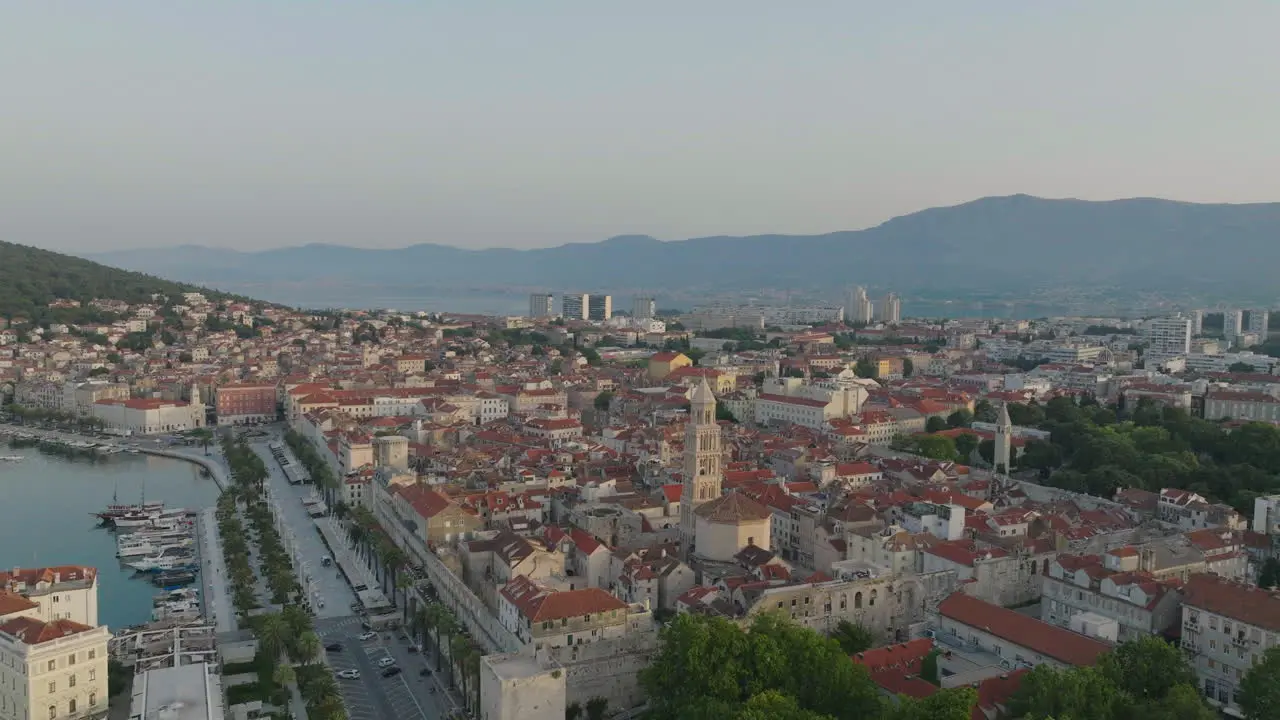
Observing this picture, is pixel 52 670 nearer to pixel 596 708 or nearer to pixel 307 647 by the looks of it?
pixel 307 647

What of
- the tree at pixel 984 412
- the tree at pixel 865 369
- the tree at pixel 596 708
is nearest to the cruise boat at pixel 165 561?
the tree at pixel 596 708

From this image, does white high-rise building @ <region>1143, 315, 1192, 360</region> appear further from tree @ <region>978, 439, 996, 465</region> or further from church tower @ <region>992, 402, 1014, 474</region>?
church tower @ <region>992, 402, 1014, 474</region>

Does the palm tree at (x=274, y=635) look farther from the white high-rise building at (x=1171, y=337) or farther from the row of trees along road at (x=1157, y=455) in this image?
the white high-rise building at (x=1171, y=337)

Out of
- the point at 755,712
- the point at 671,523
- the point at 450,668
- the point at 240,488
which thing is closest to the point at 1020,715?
the point at 755,712

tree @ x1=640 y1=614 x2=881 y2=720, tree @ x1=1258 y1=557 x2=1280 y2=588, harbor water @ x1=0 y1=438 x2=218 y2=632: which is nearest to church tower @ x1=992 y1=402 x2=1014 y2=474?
tree @ x1=1258 y1=557 x2=1280 y2=588

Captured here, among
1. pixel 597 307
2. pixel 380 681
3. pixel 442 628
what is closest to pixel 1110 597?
pixel 442 628

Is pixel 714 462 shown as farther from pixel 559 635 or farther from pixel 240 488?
pixel 240 488

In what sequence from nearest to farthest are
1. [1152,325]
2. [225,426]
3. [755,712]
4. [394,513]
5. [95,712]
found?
[755,712] < [95,712] < [394,513] < [225,426] < [1152,325]
